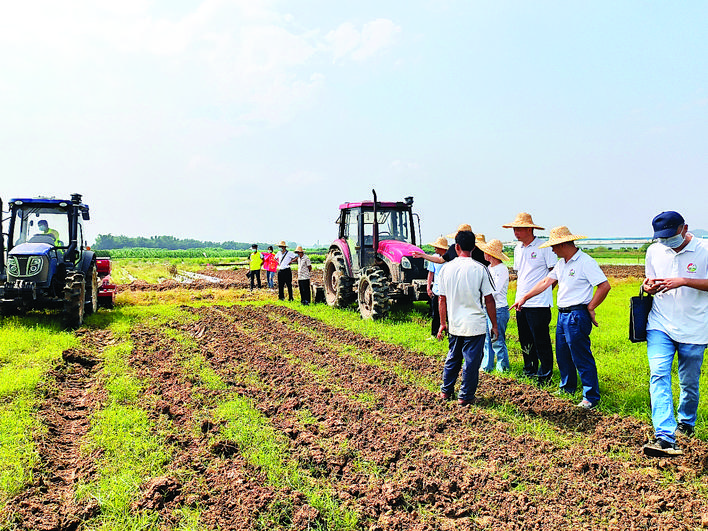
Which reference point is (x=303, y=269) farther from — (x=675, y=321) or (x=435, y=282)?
(x=675, y=321)


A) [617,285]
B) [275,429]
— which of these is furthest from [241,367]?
[617,285]

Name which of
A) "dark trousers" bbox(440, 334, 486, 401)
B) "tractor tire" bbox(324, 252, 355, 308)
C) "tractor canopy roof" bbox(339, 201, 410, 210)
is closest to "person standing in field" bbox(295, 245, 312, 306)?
"tractor tire" bbox(324, 252, 355, 308)

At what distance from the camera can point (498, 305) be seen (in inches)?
226

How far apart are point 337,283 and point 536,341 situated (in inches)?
238

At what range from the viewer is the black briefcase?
387cm

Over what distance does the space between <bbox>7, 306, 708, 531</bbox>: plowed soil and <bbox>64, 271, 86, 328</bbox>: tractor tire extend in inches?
117

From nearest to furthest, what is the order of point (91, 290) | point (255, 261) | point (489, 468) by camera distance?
point (489, 468)
point (91, 290)
point (255, 261)

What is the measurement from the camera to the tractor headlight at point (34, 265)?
8.45 metres

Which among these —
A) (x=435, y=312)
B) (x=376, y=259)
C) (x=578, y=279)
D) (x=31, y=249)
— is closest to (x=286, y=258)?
(x=376, y=259)

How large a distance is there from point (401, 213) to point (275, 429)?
6.55 metres

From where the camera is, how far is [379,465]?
3.54 m

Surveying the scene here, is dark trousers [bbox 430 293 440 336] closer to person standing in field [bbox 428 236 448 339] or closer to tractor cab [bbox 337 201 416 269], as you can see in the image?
person standing in field [bbox 428 236 448 339]

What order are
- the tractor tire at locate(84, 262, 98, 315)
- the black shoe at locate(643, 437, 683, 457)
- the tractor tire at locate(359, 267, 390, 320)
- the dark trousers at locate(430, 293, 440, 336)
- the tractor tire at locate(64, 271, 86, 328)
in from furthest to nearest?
the tractor tire at locate(84, 262, 98, 315), the tractor tire at locate(359, 267, 390, 320), the tractor tire at locate(64, 271, 86, 328), the dark trousers at locate(430, 293, 440, 336), the black shoe at locate(643, 437, 683, 457)

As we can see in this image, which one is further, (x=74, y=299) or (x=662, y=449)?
(x=74, y=299)
